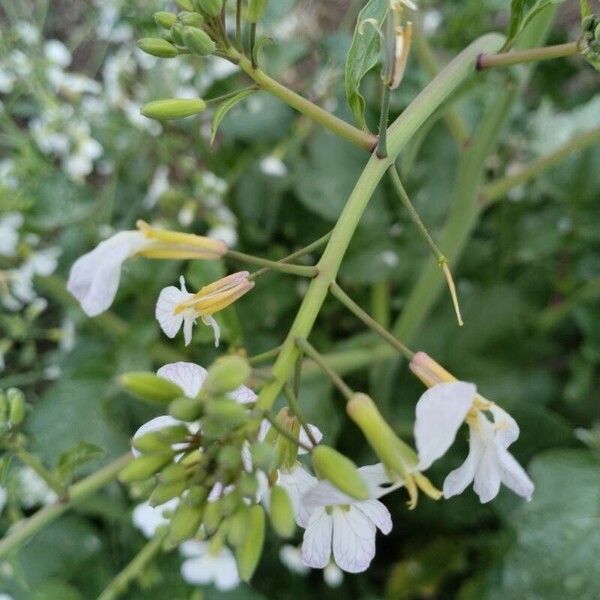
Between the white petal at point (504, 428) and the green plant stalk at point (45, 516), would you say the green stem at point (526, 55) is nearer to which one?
the white petal at point (504, 428)

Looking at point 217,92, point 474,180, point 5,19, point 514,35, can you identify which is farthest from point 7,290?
point 5,19

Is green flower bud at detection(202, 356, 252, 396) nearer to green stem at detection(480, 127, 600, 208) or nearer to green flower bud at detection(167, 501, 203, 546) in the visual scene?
green flower bud at detection(167, 501, 203, 546)

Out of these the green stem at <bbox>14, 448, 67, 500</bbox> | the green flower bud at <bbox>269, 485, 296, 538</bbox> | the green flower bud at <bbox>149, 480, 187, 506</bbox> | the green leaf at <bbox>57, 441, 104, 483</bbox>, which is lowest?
the green stem at <bbox>14, 448, 67, 500</bbox>

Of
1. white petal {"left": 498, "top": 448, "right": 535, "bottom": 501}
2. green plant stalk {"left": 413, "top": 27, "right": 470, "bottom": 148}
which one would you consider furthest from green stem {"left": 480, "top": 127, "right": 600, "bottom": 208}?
white petal {"left": 498, "top": 448, "right": 535, "bottom": 501}

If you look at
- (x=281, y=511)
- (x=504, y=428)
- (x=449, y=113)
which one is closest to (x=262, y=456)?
(x=281, y=511)

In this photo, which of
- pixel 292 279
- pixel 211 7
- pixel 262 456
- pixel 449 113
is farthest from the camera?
pixel 292 279

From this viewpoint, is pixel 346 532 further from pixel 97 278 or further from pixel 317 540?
pixel 97 278

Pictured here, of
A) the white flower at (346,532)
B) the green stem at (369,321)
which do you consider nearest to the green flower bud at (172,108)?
the green stem at (369,321)
